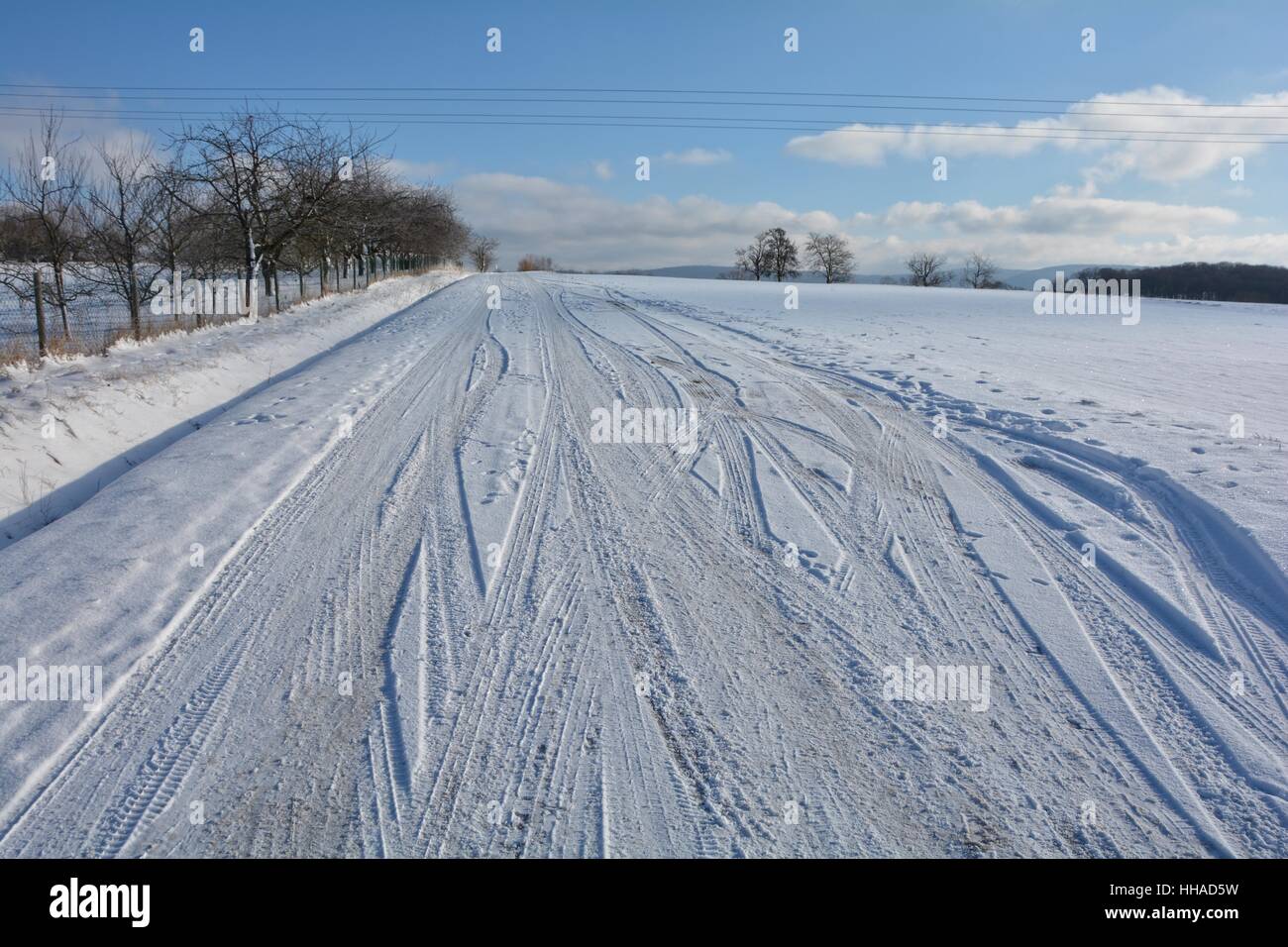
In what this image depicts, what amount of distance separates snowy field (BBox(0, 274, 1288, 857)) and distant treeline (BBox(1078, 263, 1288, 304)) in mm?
51905

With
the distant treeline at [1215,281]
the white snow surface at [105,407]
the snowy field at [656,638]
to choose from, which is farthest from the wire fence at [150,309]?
the distant treeline at [1215,281]

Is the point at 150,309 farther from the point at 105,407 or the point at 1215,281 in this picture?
the point at 1215,281

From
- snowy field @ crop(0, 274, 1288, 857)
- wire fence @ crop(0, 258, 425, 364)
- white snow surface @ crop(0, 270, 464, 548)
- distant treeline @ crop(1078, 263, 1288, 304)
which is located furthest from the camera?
distant treeline @ crop(1078, 263, 1288, 304)

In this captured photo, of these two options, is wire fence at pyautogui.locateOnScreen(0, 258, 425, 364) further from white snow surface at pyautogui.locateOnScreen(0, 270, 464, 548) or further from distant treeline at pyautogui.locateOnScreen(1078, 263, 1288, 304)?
distant treeline at pyautogui.locateOnScreen(1078, 263, 1288, 304)

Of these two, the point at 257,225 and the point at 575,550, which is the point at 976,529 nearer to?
the point at 575,550

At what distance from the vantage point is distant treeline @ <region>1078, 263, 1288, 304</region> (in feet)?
161

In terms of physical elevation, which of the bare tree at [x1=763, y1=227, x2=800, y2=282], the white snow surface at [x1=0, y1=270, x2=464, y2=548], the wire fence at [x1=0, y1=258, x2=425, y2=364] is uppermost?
the bare tree at [x1=763, y1=227, x2=800, y2=282]

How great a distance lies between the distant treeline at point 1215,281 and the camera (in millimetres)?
48938

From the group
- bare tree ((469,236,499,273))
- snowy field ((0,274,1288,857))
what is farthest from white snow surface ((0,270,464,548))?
bare tree ((469,236,499,273))

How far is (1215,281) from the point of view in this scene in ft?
171

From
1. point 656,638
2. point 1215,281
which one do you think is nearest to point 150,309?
point 656,638

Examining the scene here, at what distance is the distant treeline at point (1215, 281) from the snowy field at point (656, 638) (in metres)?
51.9

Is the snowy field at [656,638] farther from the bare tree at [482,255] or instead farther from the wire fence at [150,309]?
the bare tree at [482,255]
